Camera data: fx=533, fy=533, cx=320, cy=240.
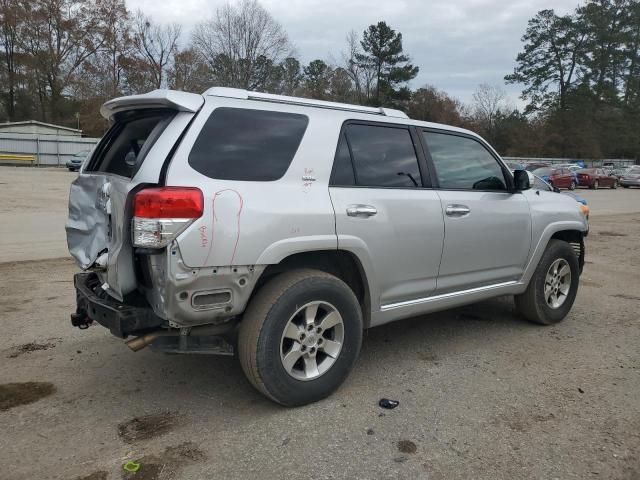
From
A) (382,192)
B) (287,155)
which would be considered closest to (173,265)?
(287,155)

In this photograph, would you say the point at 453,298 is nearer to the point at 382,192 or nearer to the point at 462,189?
the point at 462,189

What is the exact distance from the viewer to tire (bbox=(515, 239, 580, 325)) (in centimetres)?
505

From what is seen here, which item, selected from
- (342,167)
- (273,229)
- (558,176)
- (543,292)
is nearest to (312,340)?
(273,229)

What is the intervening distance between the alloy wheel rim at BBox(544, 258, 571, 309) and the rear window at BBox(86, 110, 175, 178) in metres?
3.84

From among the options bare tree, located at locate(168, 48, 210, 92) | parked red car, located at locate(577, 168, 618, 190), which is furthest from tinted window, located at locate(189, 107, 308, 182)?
bare tree, located at locate(168, 48, 210, 92)

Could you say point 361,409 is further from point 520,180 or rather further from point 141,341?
point 520,180

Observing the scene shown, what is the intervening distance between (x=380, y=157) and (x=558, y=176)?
29.2 m

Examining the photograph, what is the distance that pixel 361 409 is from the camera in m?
3.45

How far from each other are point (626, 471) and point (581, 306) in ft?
11.8

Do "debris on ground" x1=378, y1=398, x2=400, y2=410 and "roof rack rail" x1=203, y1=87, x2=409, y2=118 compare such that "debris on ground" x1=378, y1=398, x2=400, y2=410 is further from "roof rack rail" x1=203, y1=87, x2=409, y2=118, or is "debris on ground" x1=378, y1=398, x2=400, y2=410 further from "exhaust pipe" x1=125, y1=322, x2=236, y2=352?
"roof rack rail" x1=203, y1=87, x2=409, y2=118

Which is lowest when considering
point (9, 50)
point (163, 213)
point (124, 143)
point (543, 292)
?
point (543, 292)

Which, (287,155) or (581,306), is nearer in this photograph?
(287,155)

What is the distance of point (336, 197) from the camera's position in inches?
138

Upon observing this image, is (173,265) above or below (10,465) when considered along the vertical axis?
above
